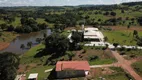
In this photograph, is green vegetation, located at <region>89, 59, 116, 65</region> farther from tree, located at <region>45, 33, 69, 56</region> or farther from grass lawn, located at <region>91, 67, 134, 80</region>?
tree, located at <region>45, 33, 69, 56</region>

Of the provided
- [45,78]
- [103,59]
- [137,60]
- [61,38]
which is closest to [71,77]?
[45,78]

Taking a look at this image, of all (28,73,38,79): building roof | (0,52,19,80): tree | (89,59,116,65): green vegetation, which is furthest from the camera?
(89,59,116,65): green vegetation

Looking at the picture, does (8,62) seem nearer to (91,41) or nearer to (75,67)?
(75,67)

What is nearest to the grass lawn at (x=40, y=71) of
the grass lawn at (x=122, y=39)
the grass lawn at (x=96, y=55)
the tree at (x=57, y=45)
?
the grass lawn at (x=96, y=55)

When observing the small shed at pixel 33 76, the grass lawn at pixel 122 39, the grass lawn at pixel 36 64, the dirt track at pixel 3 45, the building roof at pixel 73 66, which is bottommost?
the dirt track at pixel 3 45

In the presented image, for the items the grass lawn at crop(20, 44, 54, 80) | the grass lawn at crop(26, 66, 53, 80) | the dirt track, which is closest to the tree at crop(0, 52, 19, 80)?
the grass lawn at crop(26, 66, 53, 80)

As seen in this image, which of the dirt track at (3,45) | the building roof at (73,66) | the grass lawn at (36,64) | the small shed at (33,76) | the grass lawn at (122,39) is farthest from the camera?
the dirt track at (3,45)

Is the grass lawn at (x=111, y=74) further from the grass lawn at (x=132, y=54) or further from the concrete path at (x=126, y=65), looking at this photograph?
the grass lawn at (x=132, y=54)
